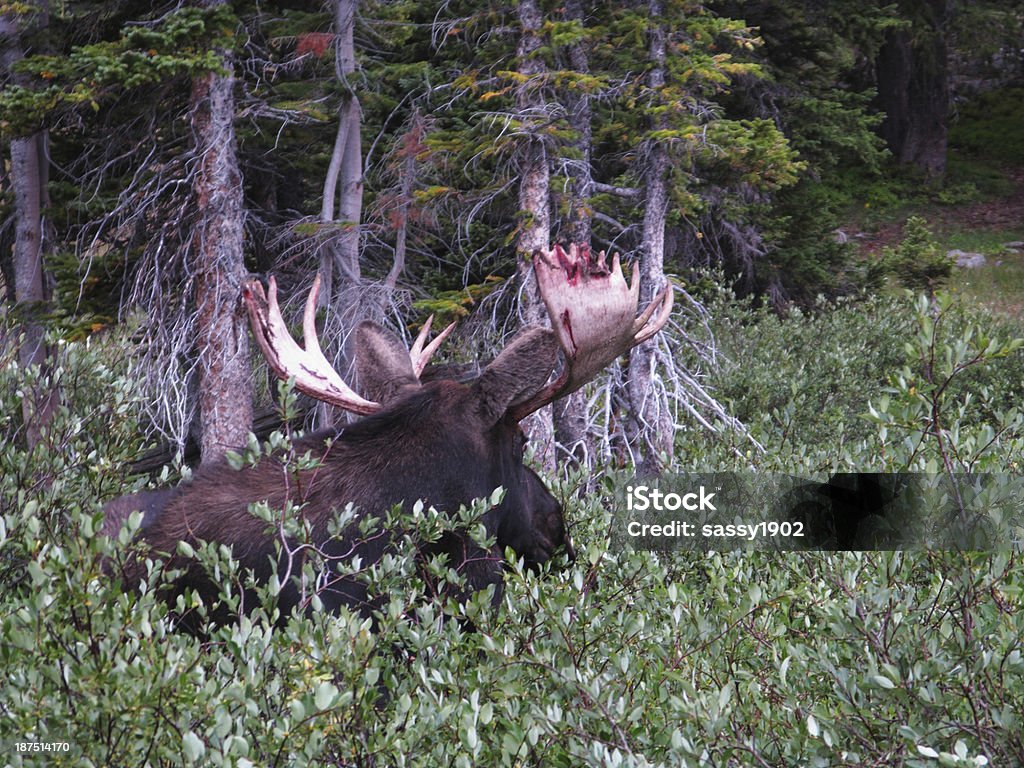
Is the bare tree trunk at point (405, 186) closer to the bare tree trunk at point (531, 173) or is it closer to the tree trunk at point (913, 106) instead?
the bare tree trunk at point (531, 173)

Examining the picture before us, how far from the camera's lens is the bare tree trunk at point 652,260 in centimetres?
1035

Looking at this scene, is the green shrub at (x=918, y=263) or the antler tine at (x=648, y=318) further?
the green shrub at (x=918, y=263)

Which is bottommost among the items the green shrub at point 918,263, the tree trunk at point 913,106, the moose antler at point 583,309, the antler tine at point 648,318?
the green shrub at point 918,263

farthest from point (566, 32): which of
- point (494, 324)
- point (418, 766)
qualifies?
point (418, 766)

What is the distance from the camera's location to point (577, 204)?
10.2 meters

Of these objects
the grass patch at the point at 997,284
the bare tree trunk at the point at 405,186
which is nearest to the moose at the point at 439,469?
the bare tree trunk at the point at 405,186

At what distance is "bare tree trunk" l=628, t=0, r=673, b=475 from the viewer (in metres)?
10.4

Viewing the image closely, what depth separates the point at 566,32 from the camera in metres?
9.34

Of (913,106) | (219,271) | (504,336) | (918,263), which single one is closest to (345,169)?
(219,271)

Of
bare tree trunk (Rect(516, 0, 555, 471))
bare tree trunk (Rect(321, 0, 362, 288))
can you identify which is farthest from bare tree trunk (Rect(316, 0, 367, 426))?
bare tree trunk (Rect(516, 0, 555, 471))

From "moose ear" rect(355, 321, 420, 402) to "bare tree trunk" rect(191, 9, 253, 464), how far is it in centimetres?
463

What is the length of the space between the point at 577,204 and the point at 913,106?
19.0 meters

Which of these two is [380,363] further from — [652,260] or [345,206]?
[345,206]

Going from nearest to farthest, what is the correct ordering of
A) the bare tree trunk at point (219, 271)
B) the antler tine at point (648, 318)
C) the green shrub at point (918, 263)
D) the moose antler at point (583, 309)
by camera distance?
1. the moose antler at point (583, 309)
2. the antler tine at point (648, 318)
3. the bare tree trunk at point (219, 271)
4. the green shrub at point (918, 263)
